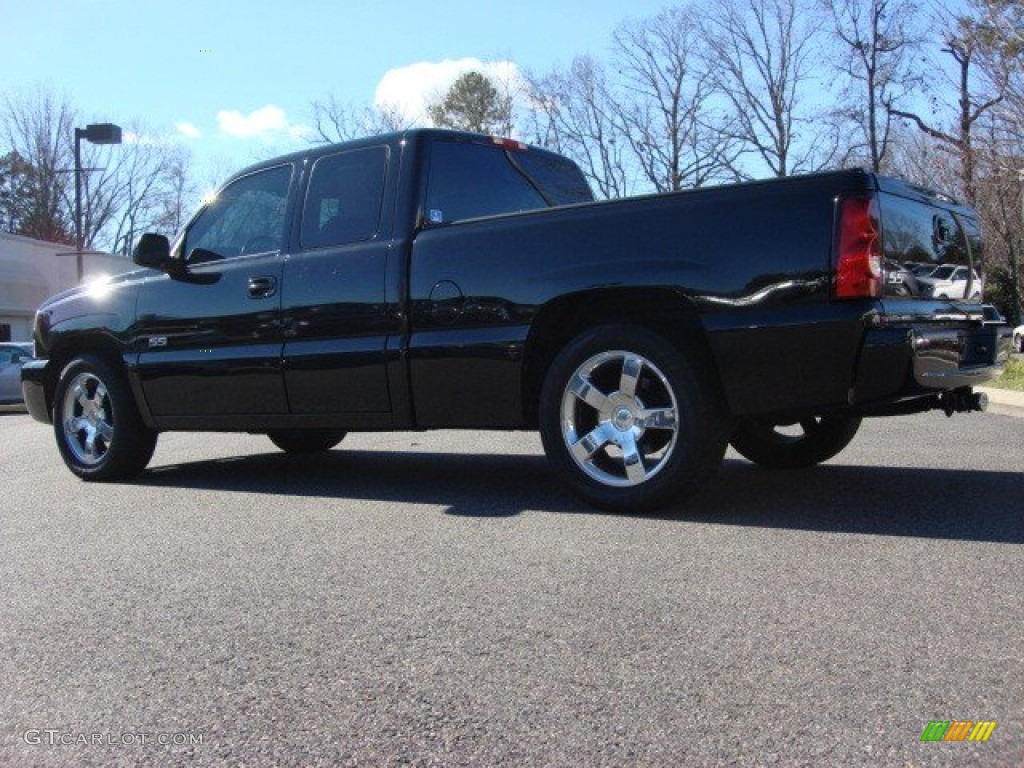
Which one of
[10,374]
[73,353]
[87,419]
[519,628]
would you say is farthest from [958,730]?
[10,374]

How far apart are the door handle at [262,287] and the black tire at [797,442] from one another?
114 inches

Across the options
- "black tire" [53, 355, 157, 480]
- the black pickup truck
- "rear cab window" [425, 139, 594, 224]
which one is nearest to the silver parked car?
"black tire" [53, 355, 157, 480]

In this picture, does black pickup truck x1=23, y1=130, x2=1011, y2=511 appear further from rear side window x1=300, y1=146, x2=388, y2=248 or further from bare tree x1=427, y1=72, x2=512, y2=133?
bare tree x1=427, y1=72, x2=512, y2=133

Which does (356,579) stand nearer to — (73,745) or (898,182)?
(73,745)

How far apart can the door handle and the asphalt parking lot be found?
1.26 m

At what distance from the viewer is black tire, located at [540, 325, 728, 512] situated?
453 cm

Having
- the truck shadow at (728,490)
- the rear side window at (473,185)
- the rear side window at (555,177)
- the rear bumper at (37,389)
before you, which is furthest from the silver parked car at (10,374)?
the rear side window at (473,185)

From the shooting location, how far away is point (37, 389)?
7.13 m

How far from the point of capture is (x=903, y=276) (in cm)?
434

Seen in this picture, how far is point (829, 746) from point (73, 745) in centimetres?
180

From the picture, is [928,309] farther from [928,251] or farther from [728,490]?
[728,490]

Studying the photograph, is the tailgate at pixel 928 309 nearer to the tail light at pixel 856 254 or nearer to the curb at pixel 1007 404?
the tail light at pixel 856 254

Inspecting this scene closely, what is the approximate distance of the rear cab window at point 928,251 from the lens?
4289 millimetres

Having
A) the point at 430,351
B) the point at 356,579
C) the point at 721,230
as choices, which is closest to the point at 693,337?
the point at 721,230
